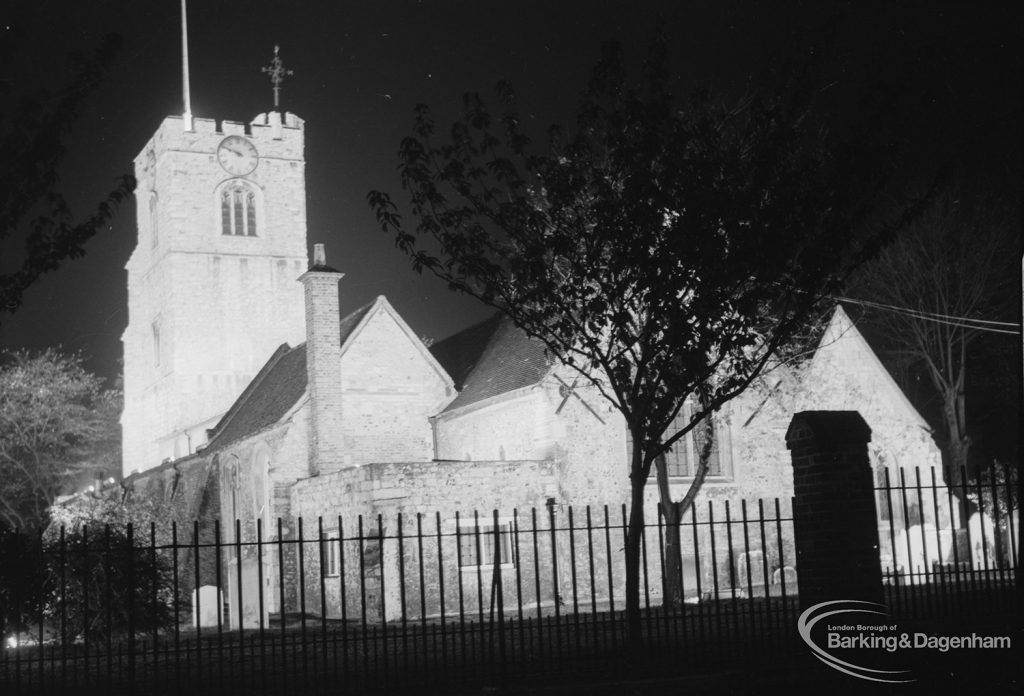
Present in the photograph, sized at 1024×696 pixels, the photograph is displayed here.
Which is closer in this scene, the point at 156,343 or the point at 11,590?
the point at 11,590

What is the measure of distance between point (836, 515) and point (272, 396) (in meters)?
28.9

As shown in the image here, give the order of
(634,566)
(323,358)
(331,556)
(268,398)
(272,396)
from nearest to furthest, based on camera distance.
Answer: (634,566)
(331,556)
(323,358)
(272,396)
(268,398)

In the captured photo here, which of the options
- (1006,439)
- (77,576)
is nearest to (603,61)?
(77,576)

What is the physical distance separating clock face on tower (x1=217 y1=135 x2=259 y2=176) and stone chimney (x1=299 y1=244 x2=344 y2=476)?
1014 inches

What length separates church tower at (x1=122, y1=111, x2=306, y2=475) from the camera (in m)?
53.2

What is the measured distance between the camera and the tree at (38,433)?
5809cm

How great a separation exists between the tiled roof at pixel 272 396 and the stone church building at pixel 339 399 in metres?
0.16

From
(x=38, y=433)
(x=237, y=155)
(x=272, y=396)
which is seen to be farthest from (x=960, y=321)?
(x=38, y=433)

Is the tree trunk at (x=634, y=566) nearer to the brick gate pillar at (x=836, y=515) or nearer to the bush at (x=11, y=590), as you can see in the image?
the brick gate pillar at (x=836, y=515)

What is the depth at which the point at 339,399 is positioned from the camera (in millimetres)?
30906

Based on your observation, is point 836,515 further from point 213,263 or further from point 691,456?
point 213,263

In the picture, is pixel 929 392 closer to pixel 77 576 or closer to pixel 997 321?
pixel 997 321

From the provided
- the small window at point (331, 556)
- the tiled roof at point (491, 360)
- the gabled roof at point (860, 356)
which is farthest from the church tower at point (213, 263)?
the gabled roof at point (860, 356)

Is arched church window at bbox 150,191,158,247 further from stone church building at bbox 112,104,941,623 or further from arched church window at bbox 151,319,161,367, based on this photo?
arched church window at bbox 151,319,161,367
